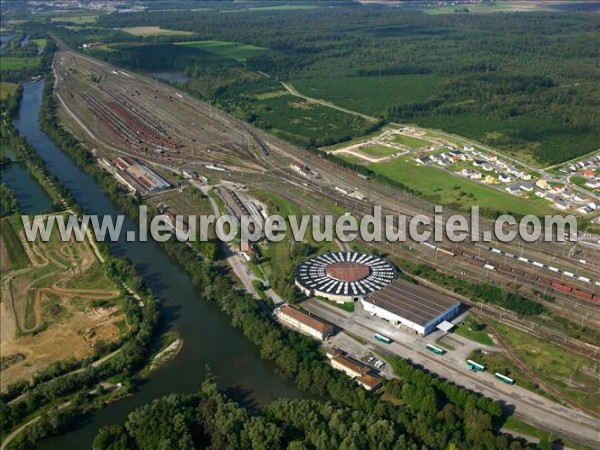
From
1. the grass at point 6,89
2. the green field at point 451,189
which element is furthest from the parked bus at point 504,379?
the grass at point 6,89

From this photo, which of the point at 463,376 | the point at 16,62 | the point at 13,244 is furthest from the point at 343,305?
the point at 16,62

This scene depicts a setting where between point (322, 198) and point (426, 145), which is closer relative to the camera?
point (322, 198)

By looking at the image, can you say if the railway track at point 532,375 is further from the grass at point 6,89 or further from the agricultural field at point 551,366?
the grass at point 6,89

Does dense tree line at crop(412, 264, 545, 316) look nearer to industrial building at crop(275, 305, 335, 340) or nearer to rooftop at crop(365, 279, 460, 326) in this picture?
rooftop at crop(365, 279, 460, 326)

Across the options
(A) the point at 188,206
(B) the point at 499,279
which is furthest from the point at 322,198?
(B) the point at 499,279

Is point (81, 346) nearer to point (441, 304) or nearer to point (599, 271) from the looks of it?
point (441, 304)

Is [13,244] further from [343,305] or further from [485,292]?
[485,292]
